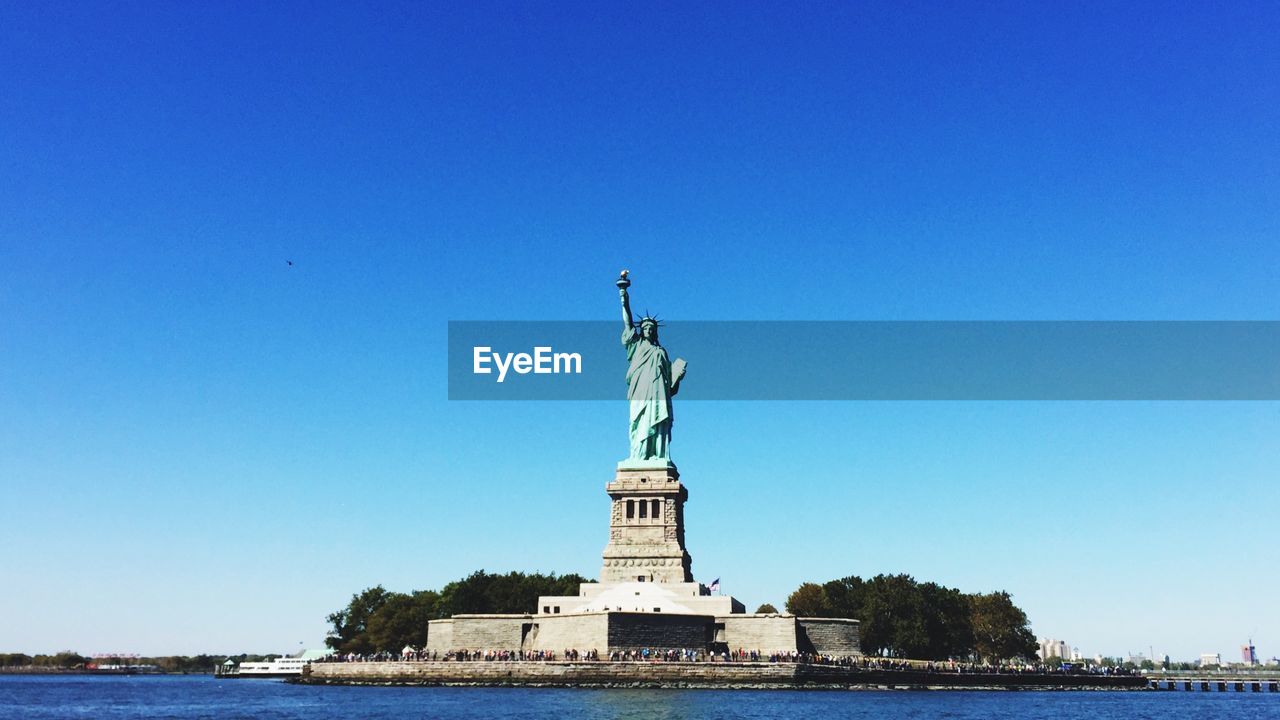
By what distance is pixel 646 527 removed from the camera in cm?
6072

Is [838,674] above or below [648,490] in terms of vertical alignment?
below

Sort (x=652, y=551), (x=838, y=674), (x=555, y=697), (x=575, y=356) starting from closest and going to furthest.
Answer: (x=575, y=356) < (x=555, y=697) < (x=838, y=674) < (x=652, y=551)

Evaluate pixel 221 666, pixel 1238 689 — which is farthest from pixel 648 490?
pixel 221 666

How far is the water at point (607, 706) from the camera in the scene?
3634 centimetres

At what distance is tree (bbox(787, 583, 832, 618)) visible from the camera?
3292 inches

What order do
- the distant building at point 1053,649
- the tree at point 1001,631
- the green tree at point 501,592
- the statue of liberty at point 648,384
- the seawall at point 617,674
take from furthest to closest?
the distant building at point 1053,649 → the tree at point 1001,631 → the green tree at point 501,592 → the statue of liberty at point 648,384 → the seawall at point 617,674

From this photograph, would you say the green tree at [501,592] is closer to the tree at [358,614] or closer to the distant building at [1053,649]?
the tree at [358,614]

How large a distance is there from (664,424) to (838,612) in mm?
25258

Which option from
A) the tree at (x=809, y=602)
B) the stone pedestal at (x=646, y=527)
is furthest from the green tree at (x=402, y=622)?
the tree at (x=809, y=602)

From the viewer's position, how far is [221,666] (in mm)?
102312

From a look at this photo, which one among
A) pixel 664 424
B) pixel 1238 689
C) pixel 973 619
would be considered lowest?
pixel 1238 689

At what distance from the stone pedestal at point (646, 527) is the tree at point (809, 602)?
25.6 m

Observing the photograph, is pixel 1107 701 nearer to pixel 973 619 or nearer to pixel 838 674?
pixel 838 674

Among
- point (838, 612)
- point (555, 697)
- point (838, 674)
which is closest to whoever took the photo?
point (555, 697)
